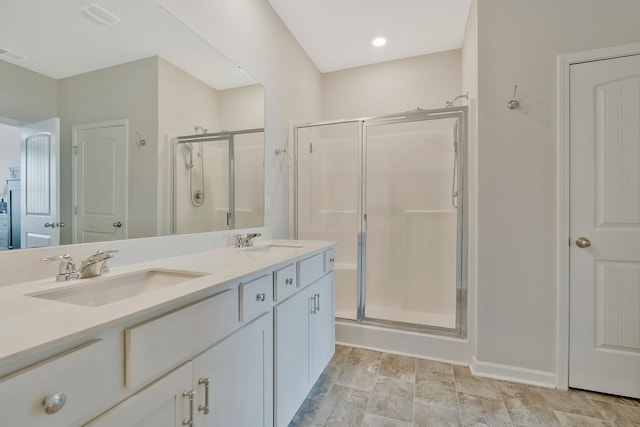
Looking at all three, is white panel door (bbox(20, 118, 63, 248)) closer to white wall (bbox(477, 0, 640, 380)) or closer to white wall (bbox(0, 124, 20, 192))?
white wall (bbox(0, 124, 20, 192))

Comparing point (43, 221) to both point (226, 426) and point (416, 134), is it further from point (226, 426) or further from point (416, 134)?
point (416, 134)

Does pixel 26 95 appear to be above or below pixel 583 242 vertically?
above

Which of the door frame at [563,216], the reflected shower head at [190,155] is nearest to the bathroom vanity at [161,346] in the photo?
the reflected shower head at [190,155]

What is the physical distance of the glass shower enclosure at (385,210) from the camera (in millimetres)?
2611

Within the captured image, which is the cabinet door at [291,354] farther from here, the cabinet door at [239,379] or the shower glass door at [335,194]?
the shower glass door at [335,194]

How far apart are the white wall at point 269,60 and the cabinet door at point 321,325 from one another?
0.76m

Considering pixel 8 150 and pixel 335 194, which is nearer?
pixel 8 150

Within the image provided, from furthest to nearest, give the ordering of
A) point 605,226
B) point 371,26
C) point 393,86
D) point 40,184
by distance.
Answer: point 393,86
point 371,26
point 605,226
point 40,184

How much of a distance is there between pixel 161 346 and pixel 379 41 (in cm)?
302

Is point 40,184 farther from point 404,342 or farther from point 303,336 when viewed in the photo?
point 404,342

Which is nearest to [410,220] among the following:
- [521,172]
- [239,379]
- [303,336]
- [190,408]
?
[521,172]

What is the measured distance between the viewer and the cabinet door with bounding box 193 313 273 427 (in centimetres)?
87

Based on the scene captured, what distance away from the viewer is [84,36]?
1111 millimetres

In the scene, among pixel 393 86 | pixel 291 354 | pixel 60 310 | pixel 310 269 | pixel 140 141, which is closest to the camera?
pixel 60 310
